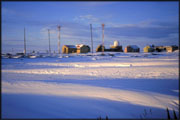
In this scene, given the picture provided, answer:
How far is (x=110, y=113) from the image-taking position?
3828 mm

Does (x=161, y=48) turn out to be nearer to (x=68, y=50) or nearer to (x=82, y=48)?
(x=82, y=48)

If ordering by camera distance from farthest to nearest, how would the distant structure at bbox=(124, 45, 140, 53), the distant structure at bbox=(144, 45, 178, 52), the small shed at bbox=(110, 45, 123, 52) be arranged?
1. the distant structure at bbox=(144, 45, 178, 52)
2. the small shed at bbox=(110, 45, 123, 52)
3. the distant structure at bbox=(124, 45, 140, 53)

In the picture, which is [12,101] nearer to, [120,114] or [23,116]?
[23,116]

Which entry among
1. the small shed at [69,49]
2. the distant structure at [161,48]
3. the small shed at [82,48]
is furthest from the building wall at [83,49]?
the distant structure at [161,48]

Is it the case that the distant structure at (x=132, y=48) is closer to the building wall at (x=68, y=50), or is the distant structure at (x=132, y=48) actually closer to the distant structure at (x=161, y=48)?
the distant structure at (x=161, y=48)

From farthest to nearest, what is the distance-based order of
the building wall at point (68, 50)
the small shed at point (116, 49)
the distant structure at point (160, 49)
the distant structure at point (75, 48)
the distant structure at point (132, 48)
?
the distant structure at point (160, 49), the small shed at point (116, 49), the distant structure at point (132, 48), the building wall at point (68, 50), the distant structure at point (75, 48)

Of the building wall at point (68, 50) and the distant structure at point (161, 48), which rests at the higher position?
the distant structure at point (161, 48)

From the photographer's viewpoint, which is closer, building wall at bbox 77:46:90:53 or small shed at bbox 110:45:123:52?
building wall at bbox 77:46:90:53

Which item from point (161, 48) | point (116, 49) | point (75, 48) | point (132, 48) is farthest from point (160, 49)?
point (75, 48)

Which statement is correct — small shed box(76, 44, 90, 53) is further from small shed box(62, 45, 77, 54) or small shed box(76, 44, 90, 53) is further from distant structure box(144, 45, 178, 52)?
distant structure box(144, 45, 178, 52)

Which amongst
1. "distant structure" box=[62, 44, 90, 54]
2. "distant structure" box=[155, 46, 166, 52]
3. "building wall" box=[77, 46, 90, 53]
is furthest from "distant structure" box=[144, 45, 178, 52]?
"building wall" box=[77, 46, 90, 53]

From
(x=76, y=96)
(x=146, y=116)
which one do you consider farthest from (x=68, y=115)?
(x=146, y=116)

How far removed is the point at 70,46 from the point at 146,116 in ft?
182

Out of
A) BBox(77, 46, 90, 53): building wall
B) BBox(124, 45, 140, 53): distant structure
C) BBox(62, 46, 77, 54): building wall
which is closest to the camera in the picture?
BBox(77, 46, 90, 53): building wall
